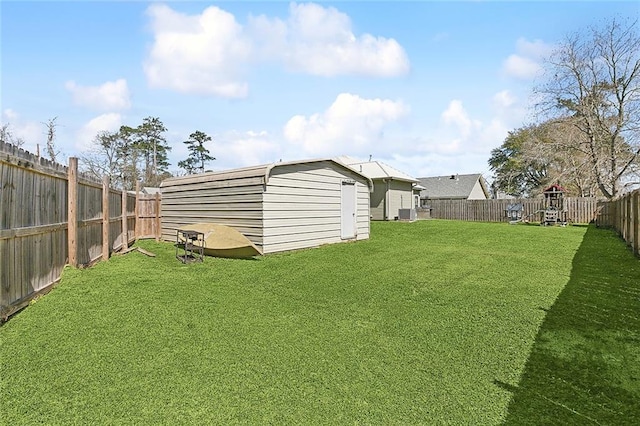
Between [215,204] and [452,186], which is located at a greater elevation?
[452,186]

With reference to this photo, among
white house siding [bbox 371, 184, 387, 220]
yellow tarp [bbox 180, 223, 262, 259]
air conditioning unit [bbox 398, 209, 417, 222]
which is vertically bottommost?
yellow tarp [bbox 180, 223, 262, 259]

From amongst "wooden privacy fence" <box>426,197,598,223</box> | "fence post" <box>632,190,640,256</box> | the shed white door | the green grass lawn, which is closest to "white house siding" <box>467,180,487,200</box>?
"wooden privacy fence" <box>426,197,598,223</box>

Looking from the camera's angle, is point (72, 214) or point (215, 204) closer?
point (72, 214)

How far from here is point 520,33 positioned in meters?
9.25

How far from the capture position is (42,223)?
183 inches

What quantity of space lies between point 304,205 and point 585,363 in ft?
25.6

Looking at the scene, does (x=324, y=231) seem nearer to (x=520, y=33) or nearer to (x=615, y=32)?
(x=520, y=33)

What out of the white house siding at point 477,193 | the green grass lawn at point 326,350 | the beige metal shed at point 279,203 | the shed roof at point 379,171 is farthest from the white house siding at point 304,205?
the white house siding at point 477,193

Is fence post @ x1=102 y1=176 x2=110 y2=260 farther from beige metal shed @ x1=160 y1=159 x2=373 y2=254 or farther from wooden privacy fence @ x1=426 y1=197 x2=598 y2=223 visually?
wooden privacy fence @ x1=426 y1=197 x2=598 y2=223

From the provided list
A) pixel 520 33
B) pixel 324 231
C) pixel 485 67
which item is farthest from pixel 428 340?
pixel 520 33

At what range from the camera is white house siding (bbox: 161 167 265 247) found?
29.9 feet

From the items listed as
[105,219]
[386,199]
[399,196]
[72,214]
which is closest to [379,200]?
[386,199]

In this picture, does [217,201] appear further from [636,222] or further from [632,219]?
[632,219]

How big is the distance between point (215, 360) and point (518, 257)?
24.7 feet
